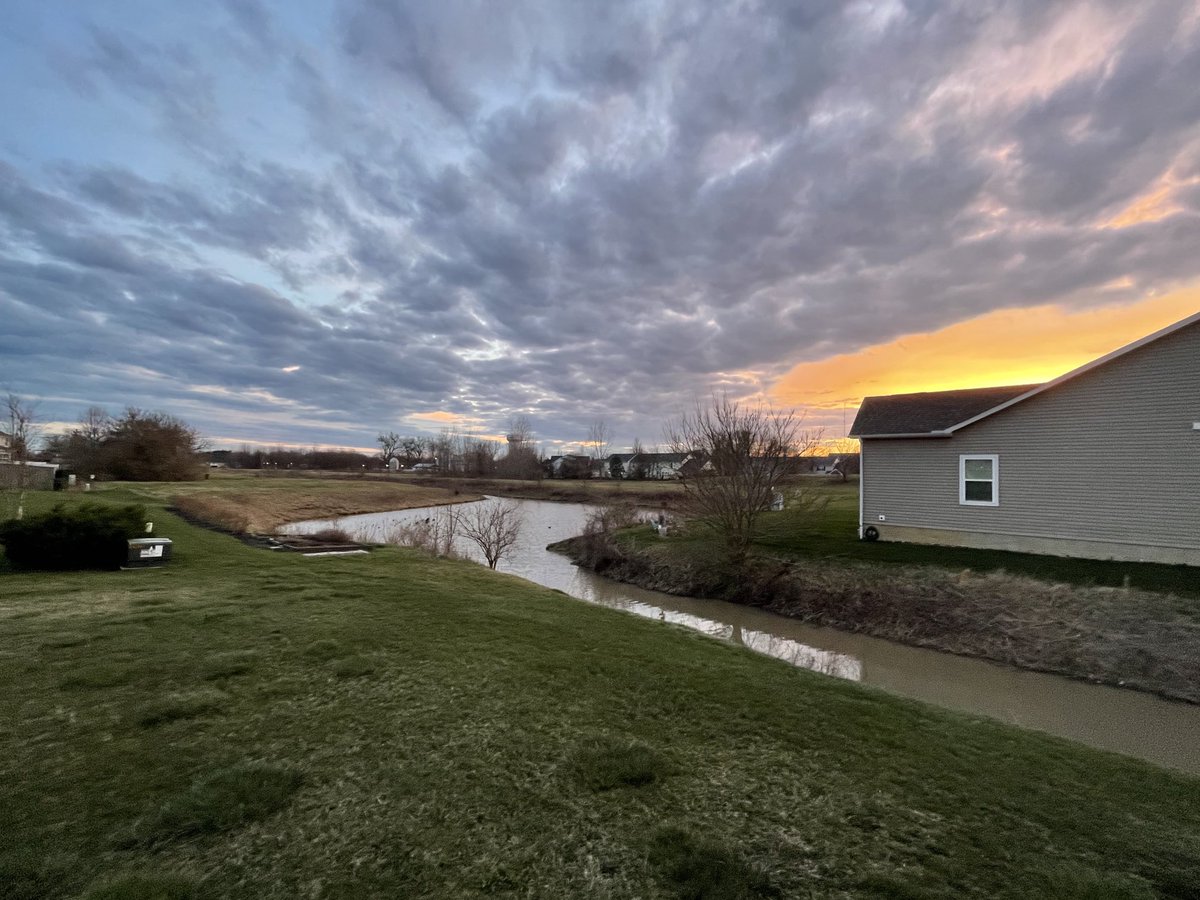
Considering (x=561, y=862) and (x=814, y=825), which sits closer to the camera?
(x=561, y=862)

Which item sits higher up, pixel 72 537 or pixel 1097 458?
pixel 1097 458

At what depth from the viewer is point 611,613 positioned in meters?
9.16

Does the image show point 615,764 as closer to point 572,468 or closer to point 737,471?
point 737,471

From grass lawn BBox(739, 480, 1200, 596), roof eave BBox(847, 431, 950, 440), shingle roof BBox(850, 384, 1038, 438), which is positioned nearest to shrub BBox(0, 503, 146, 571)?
grass lawn BBox(739, 480, 1200, 596)

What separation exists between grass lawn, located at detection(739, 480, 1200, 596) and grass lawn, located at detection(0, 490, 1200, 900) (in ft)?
27.4

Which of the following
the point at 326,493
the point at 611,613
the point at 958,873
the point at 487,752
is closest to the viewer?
the point at 958,873

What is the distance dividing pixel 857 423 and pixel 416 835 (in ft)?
52.1

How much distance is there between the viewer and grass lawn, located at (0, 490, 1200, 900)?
2.53 meters

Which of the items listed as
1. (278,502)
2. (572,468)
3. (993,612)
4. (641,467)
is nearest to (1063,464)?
(993,612)

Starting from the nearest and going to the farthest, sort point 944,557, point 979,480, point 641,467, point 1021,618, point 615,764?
1. point 615,764
2. point 1021,618
3. point 944,557
4. point 979,480
5. point 641,467

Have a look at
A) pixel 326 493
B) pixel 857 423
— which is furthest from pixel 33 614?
pixel 326 493

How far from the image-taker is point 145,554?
1010 centimetres

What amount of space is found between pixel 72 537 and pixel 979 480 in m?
19.3

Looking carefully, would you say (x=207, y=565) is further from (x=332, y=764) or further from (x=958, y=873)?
(x=958, y=873)
